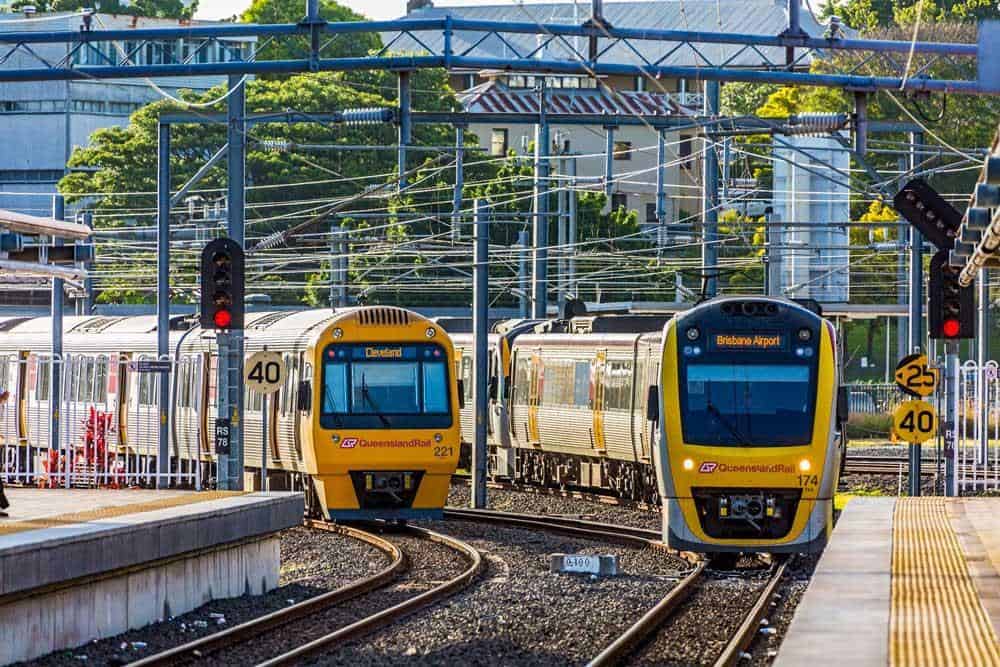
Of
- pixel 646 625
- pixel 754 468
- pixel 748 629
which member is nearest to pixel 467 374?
pixel 754 468

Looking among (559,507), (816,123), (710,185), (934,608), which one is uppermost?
(710,185)

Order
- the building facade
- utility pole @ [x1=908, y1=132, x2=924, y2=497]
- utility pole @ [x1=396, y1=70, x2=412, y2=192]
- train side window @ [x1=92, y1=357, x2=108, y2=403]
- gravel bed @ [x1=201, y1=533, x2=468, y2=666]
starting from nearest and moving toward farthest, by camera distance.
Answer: gravel bed @ [x1=201, y1=533, x2=468, y2=666] < utility pole @ [x1=396, y1=70, x2=412, y2=192] < utility pole @ [x1=908, y1=132, x2=924, y2=497] < train side window @ [x1=92, y1=357, x2=108, y2=403] < the building facade

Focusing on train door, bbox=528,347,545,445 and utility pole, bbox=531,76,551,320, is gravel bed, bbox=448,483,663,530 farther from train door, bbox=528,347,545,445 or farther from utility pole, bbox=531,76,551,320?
utility pole, bbox=531,76,551,320

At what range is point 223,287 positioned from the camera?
984 inches

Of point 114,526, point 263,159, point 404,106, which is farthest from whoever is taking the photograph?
point 263,159

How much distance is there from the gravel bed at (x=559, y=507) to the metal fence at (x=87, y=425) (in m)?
4.87

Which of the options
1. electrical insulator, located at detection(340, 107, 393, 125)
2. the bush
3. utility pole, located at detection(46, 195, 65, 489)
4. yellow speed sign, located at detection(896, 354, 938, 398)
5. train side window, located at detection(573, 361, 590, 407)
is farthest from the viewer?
the bush

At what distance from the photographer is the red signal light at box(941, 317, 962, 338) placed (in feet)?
85.7

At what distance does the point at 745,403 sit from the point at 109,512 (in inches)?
276

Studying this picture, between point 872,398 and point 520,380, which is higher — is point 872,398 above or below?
below

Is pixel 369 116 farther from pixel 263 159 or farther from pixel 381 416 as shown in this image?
pixel 263 159

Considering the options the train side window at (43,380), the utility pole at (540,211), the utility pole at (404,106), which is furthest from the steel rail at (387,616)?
the train side window at (43,380)

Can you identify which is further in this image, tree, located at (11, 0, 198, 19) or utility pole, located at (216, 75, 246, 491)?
tree, located at (11, 0, 198, 19)

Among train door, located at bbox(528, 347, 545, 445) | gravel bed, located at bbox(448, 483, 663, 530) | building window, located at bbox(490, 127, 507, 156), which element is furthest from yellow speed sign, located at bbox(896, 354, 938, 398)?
building window, located at bbox(490, 127, 507, 156)
